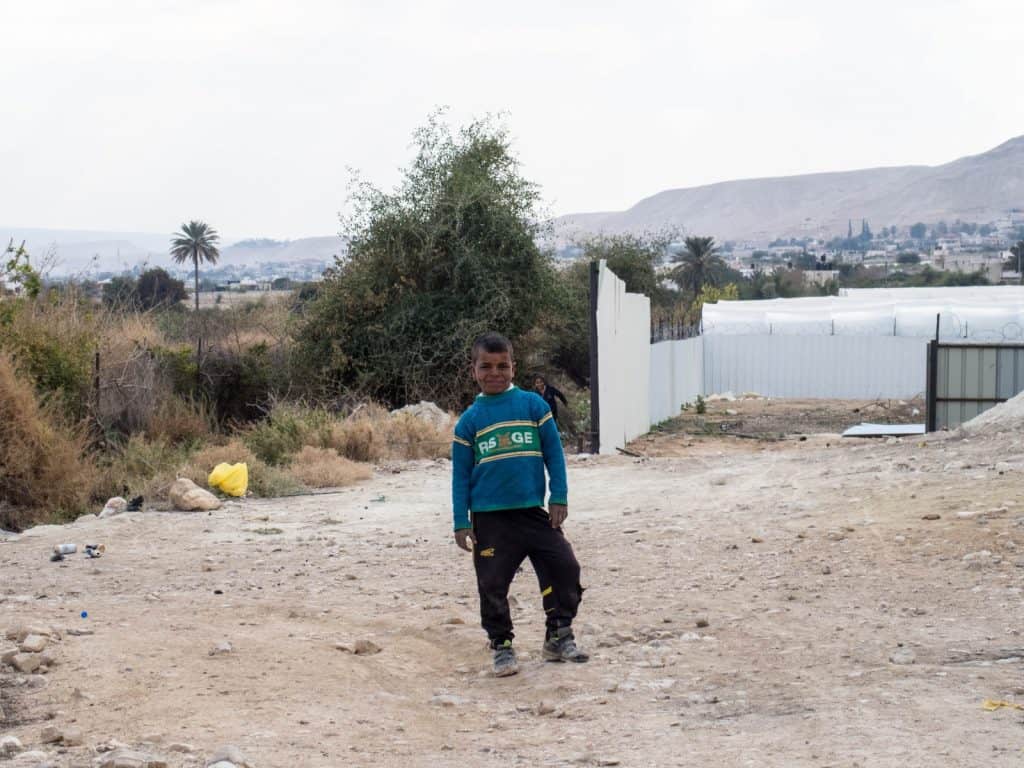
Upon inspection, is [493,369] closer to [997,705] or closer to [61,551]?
[997,705]

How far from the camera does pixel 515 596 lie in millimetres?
7516

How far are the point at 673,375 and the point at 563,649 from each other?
22.6 m

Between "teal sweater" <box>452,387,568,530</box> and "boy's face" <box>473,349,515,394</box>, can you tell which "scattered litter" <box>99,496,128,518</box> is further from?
"boy's face" <box>473,349,515,394</box>

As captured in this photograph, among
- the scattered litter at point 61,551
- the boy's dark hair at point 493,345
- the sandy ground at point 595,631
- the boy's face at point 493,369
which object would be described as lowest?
the scattered litter at point 61,551

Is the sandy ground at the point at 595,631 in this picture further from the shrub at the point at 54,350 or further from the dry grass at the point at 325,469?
the shrub at the point at 54,350

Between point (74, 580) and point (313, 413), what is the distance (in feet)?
24.8

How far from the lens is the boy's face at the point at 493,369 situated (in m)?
5.81

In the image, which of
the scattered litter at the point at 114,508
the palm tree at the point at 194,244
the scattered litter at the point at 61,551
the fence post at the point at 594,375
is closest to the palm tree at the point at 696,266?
the palm tree at the point at 194,244

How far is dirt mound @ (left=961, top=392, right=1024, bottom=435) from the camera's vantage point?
42.4 feet

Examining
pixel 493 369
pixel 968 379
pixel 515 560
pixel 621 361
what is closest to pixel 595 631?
pixel 515 560

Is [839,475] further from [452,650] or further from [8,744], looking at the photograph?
[8,744]

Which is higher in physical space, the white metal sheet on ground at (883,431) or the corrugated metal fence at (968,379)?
the corrugated metal fence at (968,379)

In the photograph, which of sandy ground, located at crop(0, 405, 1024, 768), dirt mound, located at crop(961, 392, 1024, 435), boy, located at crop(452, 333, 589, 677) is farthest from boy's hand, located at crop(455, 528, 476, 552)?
dirt mound, located at crop(961, 392, 1024, 435)

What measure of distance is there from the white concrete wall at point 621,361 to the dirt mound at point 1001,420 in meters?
5.26
